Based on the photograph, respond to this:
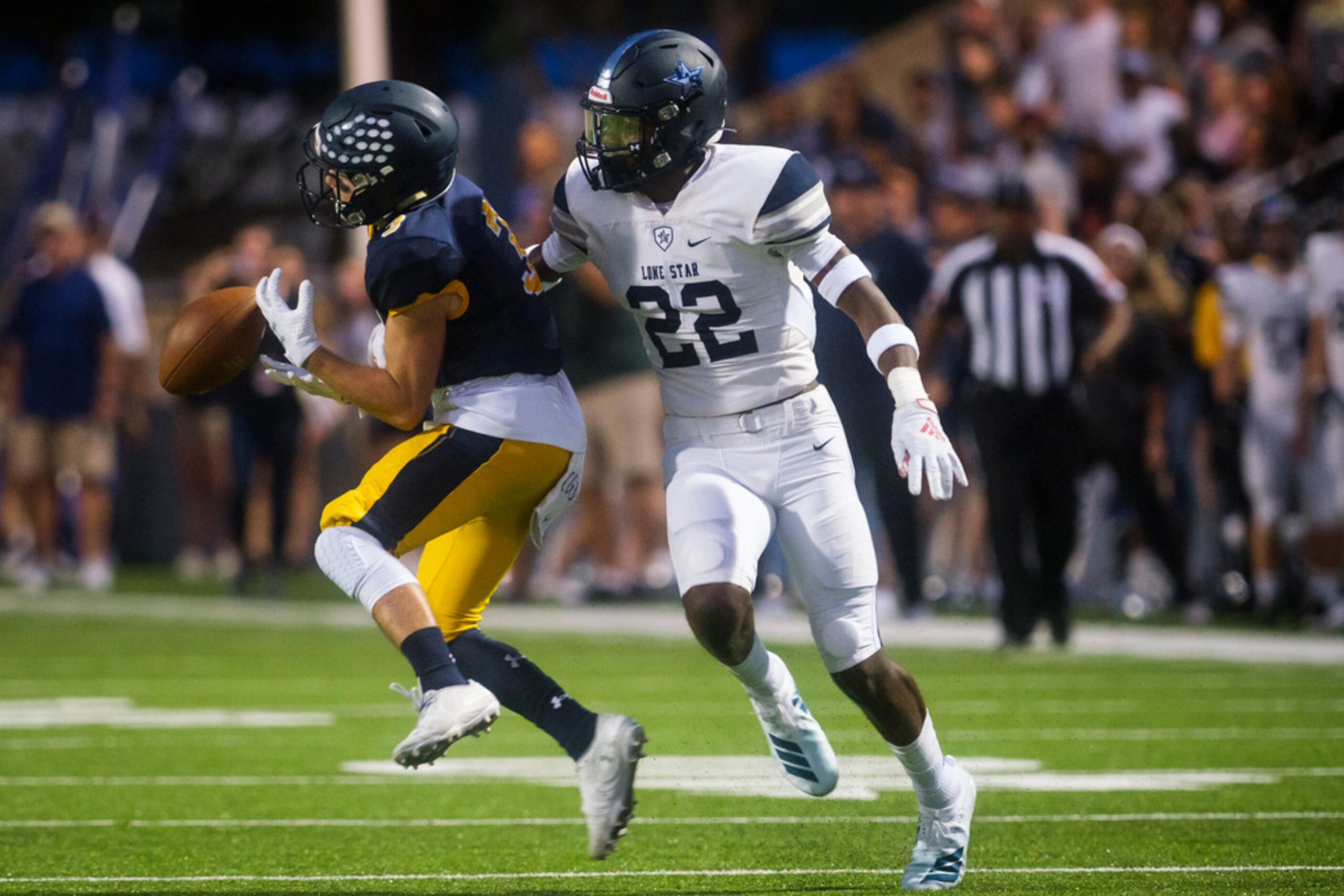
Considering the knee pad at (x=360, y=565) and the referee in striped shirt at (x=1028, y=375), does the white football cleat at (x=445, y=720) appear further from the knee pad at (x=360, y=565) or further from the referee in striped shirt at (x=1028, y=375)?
the referee in striped shirt at (x=1028, y=375)

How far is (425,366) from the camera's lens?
14.3 ft

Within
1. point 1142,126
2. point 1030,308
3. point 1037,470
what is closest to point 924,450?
point 1030,308

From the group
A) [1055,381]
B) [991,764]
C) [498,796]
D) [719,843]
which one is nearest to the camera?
[719,843]

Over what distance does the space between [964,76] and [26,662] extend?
23.0 ft

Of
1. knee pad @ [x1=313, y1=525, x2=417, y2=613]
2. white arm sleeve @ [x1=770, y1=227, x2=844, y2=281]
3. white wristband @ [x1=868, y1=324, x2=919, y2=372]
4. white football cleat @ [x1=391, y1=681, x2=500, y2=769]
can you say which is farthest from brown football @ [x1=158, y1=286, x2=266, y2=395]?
white wristband @ [x1=868, y1=324, x2=919, y2=372]

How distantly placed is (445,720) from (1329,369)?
6247 millimetres

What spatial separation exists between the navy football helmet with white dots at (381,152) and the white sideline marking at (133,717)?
2.92 m

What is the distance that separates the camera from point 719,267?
14.9 ft

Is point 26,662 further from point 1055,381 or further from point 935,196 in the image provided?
point 935,196

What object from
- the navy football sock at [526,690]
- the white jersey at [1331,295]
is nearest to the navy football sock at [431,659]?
the navy football sock at [526,690]

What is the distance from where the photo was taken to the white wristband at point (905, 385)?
4344 millimetres

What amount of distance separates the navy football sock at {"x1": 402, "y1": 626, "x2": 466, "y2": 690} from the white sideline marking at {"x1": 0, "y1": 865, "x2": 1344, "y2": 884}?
46cm

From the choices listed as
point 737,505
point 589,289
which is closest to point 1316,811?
point 737,505

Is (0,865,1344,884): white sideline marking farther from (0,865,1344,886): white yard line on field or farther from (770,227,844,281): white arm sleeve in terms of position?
(770,227,844,281): white arm sleeve
